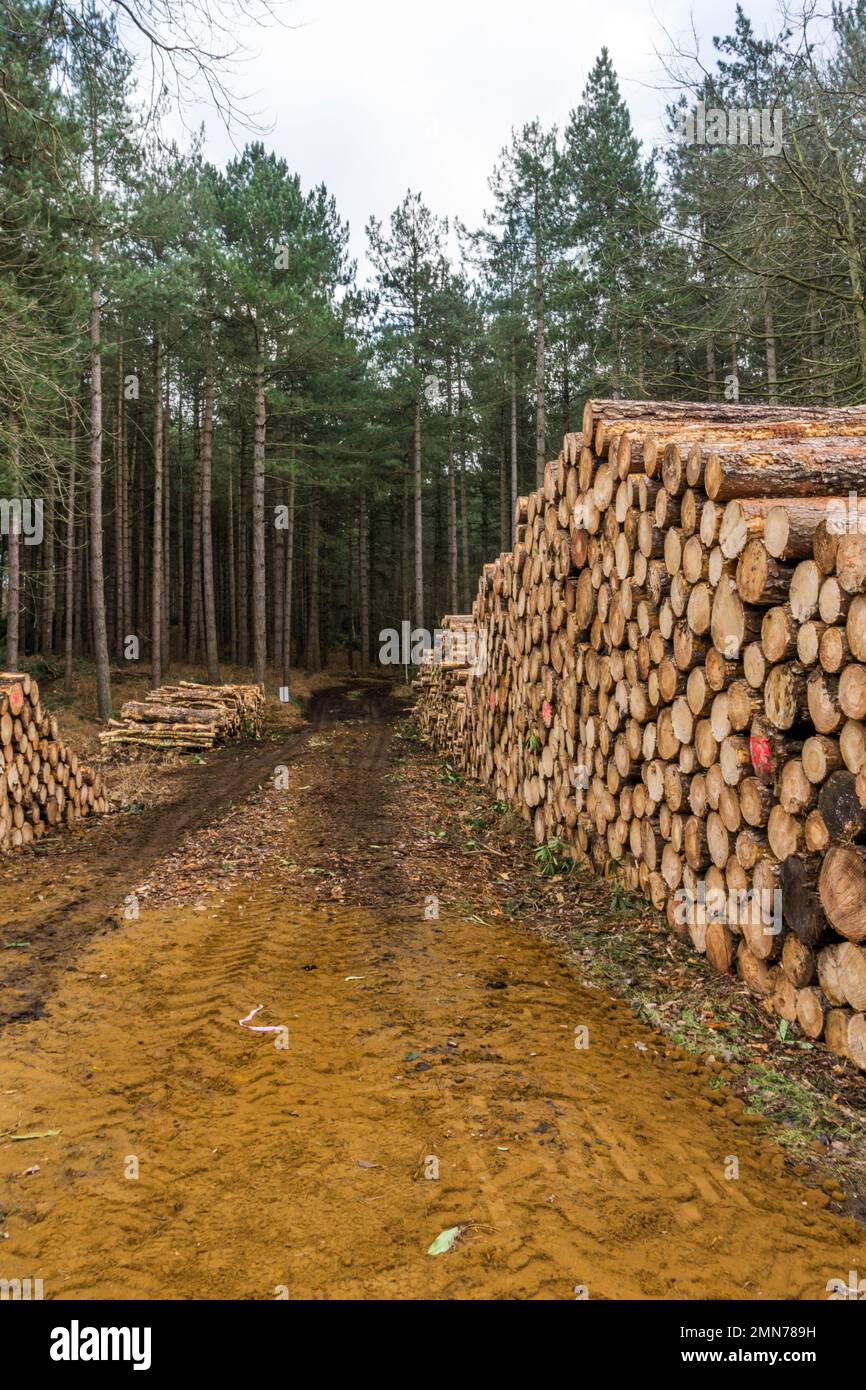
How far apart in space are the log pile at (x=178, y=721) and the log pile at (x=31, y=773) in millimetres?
5479

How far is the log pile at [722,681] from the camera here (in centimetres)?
328

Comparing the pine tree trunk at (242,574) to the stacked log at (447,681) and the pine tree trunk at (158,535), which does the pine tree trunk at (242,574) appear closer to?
the pine tree trunk at (158,535)

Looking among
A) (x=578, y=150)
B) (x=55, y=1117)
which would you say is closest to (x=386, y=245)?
(x=578, y=150)

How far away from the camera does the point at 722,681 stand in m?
4.20

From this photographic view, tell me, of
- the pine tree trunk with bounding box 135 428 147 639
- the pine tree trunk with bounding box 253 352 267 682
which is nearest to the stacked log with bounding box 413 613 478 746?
the pine tree trunk with bounding box 253 352 267 682

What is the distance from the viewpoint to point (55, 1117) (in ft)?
9.93

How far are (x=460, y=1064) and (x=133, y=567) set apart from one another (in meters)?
33.9

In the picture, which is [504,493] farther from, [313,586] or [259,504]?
[259,504]

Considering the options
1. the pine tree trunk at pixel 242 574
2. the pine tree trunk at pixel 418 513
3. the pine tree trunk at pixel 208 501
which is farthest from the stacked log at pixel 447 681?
the pine tree trunk at pixel 242 574

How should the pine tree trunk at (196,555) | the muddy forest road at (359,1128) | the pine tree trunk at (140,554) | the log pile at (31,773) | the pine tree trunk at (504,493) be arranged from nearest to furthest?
1. the muddy forest road at (359,1128)
2. the log pile at (31,773)
3. the pine tree trunk at (196,555)
4. the pine tree trunk at (504,493)
5. the pine tree trunk at (140,554)

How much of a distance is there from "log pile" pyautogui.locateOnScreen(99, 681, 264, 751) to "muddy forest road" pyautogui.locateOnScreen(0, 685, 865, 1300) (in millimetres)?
9253

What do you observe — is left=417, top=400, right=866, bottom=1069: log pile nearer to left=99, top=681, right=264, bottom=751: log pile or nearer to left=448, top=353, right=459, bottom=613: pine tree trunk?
left=99, top=681, right=264, bottom=751: log pile

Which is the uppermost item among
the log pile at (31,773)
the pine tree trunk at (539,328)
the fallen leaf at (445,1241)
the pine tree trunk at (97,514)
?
the pine tree trunk at (539,328)

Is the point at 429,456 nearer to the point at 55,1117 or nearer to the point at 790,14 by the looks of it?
the point at 790,14
